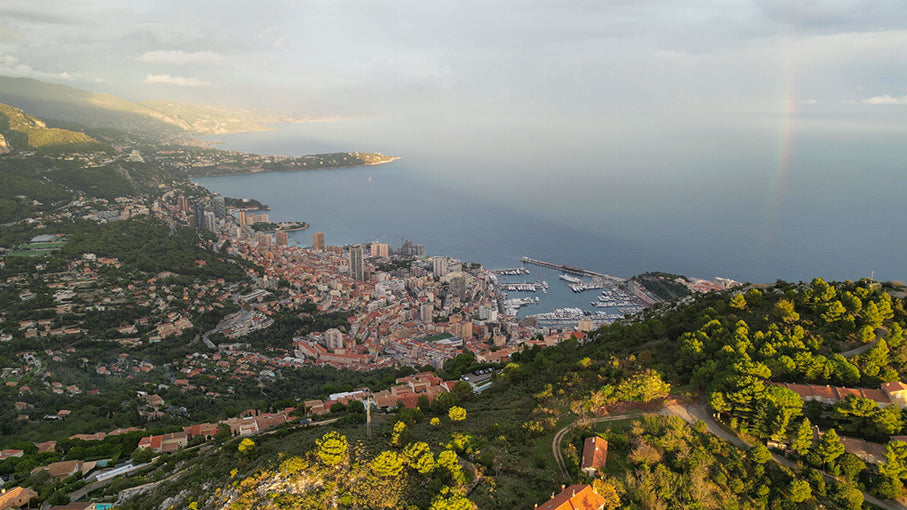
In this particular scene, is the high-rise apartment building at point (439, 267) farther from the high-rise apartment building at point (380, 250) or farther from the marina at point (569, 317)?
the marina at point (569, 317)

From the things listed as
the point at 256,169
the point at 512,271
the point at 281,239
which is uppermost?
the point at 256,169

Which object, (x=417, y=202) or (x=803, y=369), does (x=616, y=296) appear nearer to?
(x=803, y=369)

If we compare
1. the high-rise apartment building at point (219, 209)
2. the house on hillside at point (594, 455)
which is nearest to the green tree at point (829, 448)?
the house on hillside at point (594, 455)

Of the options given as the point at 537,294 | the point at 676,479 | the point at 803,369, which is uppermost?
the point at 803,369

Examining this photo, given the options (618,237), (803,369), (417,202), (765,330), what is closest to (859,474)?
(803,369)

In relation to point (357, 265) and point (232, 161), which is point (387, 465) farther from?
point (232, 161)

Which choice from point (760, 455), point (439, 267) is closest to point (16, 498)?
point (760, 455)

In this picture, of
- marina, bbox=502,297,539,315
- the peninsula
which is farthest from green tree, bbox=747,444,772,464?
the peninsula
